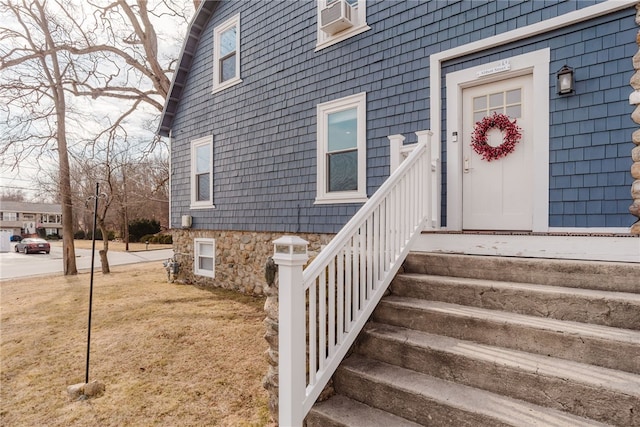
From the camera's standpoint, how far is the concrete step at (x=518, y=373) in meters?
1.69

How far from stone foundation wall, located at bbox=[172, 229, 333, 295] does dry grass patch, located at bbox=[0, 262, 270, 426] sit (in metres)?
0.38

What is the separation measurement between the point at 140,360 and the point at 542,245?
435cm

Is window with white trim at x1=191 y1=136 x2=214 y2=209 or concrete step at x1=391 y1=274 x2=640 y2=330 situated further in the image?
window with white trim at x1=191 y1=136 x2=214 y2=209

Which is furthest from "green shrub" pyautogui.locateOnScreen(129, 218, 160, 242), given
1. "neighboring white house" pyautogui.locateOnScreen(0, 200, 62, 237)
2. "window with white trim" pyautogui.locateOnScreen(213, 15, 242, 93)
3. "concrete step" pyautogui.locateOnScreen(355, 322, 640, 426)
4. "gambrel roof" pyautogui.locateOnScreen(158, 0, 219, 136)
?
"concrete step" pyautogui.locateOnScreen(355, 322, 640, 426)

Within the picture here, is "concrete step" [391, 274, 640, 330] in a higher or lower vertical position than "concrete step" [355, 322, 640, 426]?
higher

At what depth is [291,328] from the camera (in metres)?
2.01

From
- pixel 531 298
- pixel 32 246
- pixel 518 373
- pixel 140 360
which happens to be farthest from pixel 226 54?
pixel 32 246

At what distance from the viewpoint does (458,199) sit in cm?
431

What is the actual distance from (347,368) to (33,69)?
44.1 feet

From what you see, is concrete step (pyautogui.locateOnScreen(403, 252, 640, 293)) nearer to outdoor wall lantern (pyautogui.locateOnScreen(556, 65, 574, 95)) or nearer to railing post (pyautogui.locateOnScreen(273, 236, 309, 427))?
railing post (pyautogui.locateOnScreen(273, 236, 309, 427))

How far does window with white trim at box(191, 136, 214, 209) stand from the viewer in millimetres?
8008

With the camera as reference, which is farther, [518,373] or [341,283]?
[341,283]

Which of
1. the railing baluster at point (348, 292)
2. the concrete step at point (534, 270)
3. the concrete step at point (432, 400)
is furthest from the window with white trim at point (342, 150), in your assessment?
the concrete step at point (432, 400)

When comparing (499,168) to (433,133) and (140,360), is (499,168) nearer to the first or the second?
(433,133)
